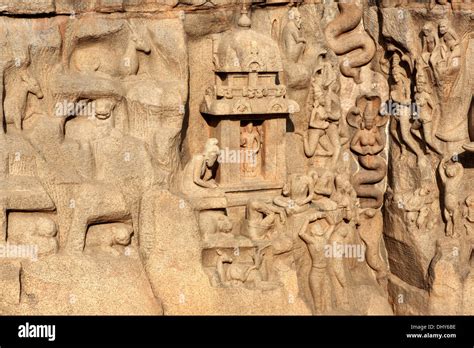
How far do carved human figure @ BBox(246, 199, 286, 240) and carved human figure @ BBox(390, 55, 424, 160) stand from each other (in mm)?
2244

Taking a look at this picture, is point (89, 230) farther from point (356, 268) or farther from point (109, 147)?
point (356, 268)

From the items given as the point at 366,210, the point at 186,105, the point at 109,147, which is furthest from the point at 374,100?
the point at 109,147

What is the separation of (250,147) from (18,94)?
3.34 meters

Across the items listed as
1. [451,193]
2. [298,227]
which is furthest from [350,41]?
[298,227]

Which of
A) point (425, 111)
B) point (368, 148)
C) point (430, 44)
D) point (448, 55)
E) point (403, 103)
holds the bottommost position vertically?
point (368, 148)

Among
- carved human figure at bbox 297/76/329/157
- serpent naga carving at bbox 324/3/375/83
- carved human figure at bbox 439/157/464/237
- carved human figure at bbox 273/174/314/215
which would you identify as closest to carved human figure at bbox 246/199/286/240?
carved human figure at bbox 273/174/314/215

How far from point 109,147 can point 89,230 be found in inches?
42.7

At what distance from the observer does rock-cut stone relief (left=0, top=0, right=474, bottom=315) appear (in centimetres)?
1611

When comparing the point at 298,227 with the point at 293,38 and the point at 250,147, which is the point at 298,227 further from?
the point at 293,38

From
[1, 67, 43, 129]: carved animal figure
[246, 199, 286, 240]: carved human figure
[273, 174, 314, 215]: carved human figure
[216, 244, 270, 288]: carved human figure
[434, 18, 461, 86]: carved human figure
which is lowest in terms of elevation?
[216, 244, 270, 288]: carved human figure

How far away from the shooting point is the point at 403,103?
1833 centimetres

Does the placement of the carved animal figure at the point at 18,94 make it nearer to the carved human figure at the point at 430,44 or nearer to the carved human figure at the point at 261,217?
the carved human figure at the point at 261,217

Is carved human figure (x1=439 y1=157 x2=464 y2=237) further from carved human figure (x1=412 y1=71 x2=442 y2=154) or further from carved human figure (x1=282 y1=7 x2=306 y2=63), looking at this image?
carved human figure (x1=282 y1=7 x2=306 y2=63)

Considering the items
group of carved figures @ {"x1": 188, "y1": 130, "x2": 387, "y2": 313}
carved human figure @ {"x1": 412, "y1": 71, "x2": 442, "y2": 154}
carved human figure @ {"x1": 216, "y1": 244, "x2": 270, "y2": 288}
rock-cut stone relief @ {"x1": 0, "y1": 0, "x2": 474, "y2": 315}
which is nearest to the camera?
rock-cut stone relief @ {"x1": 0, "y1": 0, "x2": 474, "y2": 315}
